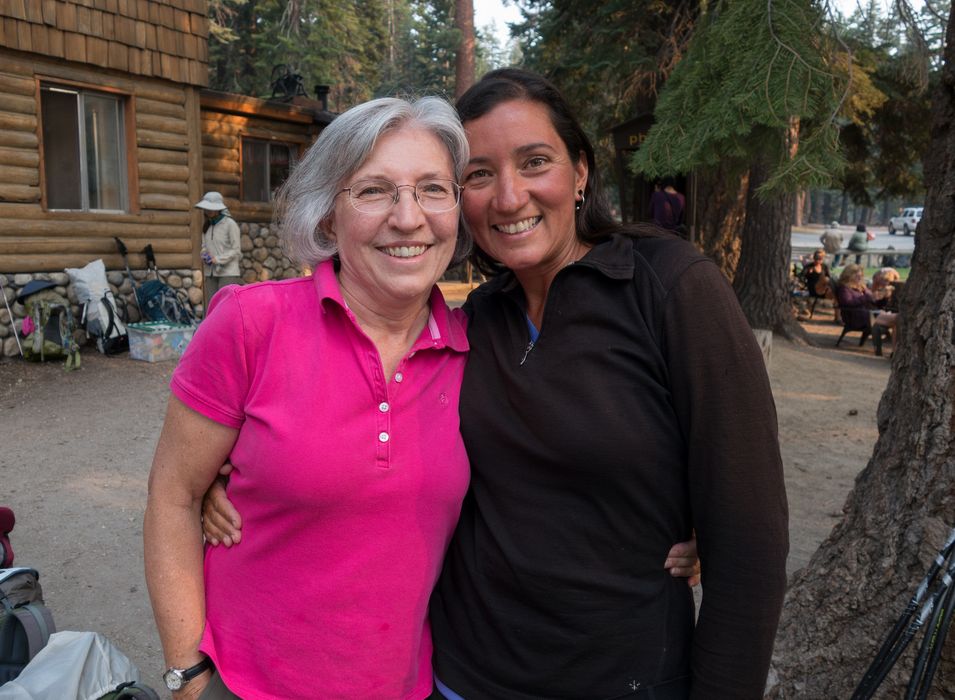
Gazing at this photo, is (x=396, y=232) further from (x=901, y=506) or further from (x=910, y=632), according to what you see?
(x=901, y=506)

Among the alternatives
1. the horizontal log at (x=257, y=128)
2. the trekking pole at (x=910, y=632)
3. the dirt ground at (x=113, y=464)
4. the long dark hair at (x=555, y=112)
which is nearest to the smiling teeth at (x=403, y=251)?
the long dark hair at (x=555, y=112)

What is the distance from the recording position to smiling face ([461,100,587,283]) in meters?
1.72

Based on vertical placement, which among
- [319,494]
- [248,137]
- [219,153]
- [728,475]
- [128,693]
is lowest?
[128,693]

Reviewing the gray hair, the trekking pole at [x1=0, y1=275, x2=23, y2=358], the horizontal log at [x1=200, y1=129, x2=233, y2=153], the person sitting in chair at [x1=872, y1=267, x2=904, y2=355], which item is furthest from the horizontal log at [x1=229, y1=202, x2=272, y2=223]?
the gray hair

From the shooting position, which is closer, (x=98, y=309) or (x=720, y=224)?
(x=98, y=309)

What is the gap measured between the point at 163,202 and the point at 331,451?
→ 10.2m

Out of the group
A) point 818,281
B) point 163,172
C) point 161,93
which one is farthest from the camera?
point 818,281

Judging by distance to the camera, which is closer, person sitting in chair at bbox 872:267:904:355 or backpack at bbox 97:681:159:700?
backpack at bbox 97:681:159:700

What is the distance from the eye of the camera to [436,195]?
5.70ft

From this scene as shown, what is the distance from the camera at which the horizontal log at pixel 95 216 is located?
356 inches

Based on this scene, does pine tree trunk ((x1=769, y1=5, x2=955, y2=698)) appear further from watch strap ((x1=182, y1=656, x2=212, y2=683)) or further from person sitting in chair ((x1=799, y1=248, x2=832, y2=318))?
person sitting in chair ((x1=799, y1=248, x2=832, y2=318))

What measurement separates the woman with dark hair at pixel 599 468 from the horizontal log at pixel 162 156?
32.3 ft

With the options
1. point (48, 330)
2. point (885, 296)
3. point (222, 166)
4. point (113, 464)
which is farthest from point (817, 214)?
point (113, 464)

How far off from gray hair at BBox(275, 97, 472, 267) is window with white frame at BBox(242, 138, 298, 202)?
1277cm
